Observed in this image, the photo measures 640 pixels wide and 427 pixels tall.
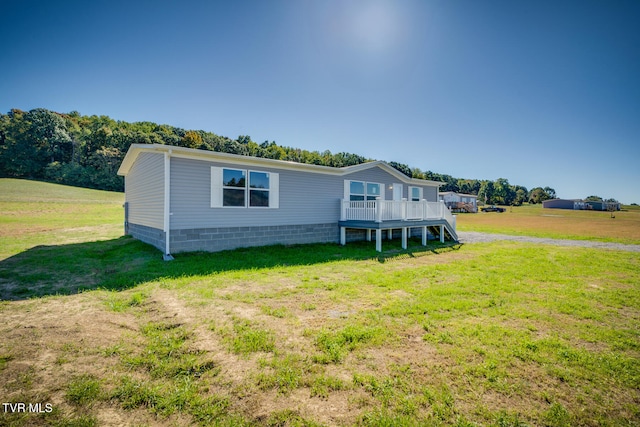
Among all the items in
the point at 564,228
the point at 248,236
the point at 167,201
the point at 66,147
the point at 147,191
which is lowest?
the point at 564,228

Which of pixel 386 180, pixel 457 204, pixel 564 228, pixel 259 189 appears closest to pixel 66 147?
pixel 259 189

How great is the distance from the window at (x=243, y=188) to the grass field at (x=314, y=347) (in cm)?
321

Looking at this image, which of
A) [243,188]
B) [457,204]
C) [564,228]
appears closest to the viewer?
[243,188]

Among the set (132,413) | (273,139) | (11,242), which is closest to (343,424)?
(132,413)

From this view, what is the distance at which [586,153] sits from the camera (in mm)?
30094

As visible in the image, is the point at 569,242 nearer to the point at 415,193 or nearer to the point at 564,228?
the point at 415,193

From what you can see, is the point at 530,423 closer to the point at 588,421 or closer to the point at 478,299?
the point at 588,421

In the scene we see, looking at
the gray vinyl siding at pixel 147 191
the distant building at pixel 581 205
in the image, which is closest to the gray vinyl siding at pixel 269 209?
the gray vinyl siding at pixel 147 191

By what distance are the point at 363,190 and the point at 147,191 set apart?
985 cm

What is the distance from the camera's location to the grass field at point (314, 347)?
225 cm

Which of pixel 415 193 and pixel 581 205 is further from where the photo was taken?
pixel 581 205

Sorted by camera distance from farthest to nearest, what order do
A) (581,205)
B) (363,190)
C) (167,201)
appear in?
(581,205)
(363,190)
(167,201)

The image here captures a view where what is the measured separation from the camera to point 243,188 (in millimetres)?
9773

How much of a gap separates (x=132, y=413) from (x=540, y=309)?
6223mm
